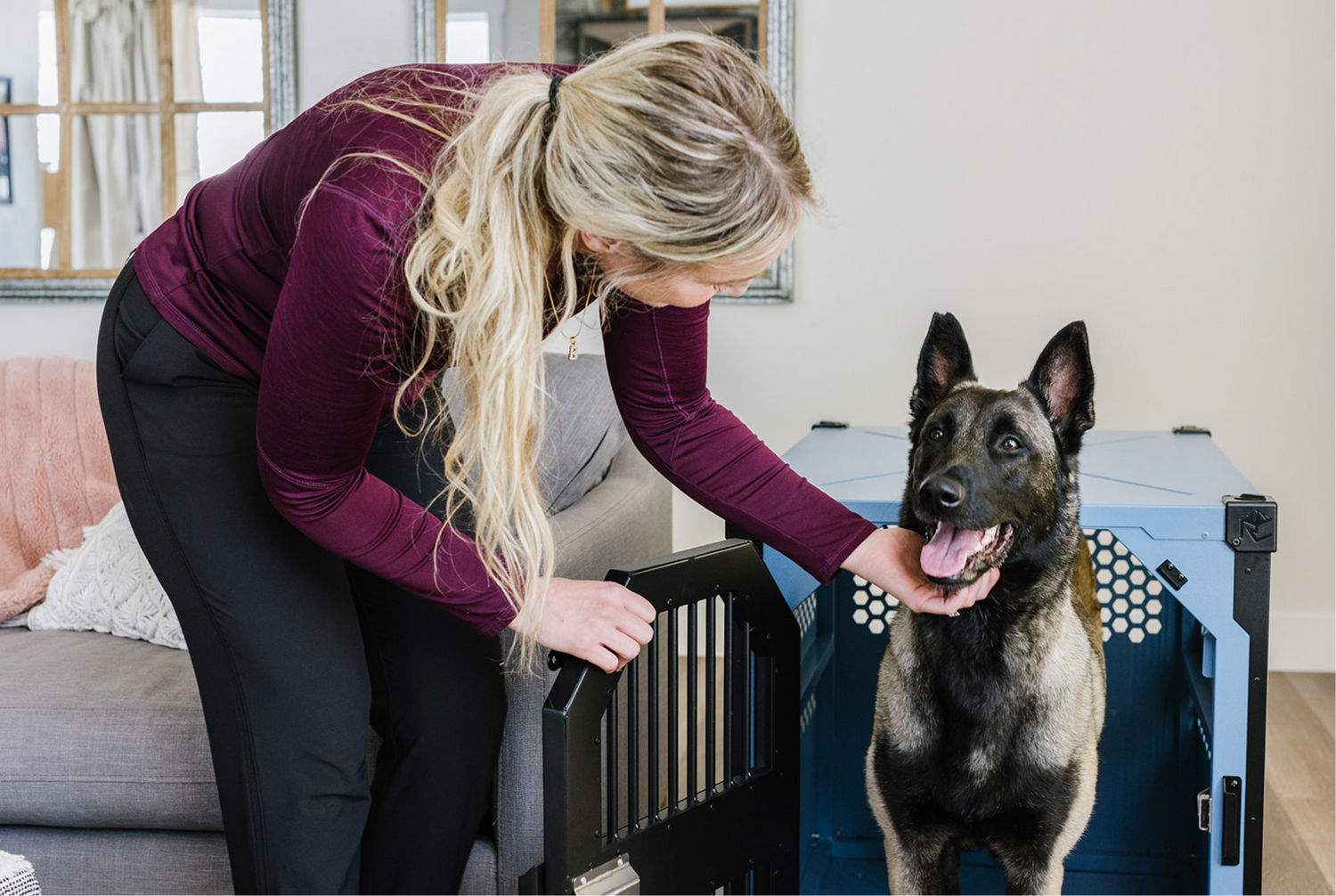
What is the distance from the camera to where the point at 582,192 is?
767mm

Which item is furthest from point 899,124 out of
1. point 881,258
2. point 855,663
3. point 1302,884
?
point 1302,884

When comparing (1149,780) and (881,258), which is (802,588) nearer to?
(1149,780)

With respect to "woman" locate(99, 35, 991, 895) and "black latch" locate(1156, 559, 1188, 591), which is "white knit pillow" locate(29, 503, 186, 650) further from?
"black latch" locate(1156, 559, 1188, 591)

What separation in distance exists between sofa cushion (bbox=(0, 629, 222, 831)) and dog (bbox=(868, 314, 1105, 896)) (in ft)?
2.96

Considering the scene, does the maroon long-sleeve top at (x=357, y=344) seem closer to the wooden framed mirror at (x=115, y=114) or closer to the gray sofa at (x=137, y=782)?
the gray sofa at (x=137, y=782)

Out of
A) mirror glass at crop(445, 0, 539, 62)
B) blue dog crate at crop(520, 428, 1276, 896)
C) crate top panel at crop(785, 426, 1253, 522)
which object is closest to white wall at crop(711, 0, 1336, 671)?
mirror glass at crop(445, 0, 539, 62)

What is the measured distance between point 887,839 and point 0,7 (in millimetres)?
3169

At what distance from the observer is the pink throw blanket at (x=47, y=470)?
188 centimetres

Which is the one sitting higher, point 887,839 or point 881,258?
point 881,258

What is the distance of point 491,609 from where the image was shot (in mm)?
954

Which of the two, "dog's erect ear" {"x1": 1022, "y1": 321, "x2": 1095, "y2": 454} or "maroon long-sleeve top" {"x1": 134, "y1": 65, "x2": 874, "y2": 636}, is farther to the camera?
"dog's erect ear" {"x1": 1022, "y1": 321, "x2": 1095, "y2": 454}

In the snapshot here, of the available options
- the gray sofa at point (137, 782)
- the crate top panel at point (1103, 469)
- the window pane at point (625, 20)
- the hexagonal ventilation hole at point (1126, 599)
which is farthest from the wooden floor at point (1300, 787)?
the window pane at point (625, 20)

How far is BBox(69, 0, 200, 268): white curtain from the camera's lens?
2.87 metres

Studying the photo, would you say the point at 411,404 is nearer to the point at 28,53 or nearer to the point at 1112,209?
the point at 1112,209
